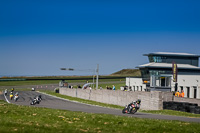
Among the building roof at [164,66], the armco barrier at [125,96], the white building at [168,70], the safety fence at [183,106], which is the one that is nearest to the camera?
the safety fence at [183,106]

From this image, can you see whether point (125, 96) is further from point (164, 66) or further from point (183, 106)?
point (164, 66)

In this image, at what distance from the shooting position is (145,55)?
87188 mm

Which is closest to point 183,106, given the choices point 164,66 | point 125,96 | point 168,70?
point 125,96

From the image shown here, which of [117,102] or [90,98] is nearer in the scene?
[117,102]

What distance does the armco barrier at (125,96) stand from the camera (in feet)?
115

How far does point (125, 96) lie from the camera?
1786 inches

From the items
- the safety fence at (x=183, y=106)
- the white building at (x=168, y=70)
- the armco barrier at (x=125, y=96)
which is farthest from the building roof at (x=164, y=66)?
the safety fence at (x=183, y=106)

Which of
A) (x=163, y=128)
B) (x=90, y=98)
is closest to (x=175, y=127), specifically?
(x=163, y=128)

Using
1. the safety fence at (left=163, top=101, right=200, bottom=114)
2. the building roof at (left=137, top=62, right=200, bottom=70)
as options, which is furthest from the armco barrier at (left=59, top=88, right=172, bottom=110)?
the building roof at (left=137, top=62, right=200, bottom=70)

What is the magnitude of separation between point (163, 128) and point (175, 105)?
18117mm

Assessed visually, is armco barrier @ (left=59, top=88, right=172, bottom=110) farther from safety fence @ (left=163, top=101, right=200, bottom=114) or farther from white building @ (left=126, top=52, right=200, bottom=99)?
white building @ (left=126, top=52, right=200, bottom=99)

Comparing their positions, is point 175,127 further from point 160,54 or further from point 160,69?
point 160,54

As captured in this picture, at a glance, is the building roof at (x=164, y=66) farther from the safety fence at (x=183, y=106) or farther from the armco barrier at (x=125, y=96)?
the safety fence at (x=183, y=106)

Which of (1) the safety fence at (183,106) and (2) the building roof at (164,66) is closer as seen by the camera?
(1) the safety fence at (183,106)
